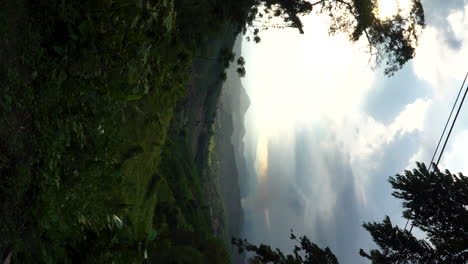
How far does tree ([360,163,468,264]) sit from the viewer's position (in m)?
13.8

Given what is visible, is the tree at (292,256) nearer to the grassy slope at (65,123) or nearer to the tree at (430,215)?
the tree at (430,215)

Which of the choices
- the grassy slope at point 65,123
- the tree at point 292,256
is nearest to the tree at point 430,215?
the tree at point 292,256

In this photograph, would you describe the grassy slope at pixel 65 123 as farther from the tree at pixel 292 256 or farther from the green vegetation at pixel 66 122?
the tree at pixel 292 256

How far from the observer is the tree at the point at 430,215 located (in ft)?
45.1

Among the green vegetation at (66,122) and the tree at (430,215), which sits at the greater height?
the tree at (430,215)

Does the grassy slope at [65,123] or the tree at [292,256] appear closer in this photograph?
the grassy slope at [65,123]

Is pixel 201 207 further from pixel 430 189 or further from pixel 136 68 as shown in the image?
pixel 136 68

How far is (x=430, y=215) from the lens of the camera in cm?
1469

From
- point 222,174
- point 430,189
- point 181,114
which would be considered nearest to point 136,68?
point 430,189

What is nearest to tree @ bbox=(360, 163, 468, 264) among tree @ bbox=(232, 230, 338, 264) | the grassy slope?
tree @ bbox=(232, 230, 338, 264)

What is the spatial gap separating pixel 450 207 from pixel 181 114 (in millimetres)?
26520

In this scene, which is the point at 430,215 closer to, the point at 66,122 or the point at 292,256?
the point at 292,256

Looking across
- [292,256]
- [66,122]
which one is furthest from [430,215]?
[66,122]

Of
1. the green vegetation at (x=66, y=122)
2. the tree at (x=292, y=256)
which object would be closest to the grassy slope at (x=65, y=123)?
the green vegetation at (x=66, y=122)
